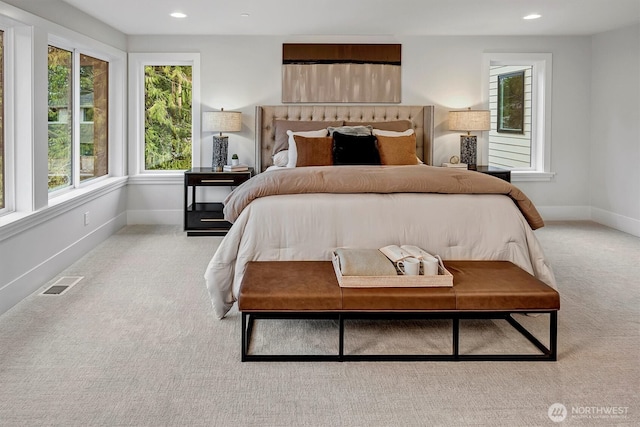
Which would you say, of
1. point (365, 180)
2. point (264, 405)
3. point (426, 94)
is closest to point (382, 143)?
point (426, 94)

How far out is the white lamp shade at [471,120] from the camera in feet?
21.1

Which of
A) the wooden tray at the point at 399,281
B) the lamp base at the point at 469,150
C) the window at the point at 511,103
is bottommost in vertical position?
the wooden tray at the point at 399,281

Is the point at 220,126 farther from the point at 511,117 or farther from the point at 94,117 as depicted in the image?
the point at 511,117

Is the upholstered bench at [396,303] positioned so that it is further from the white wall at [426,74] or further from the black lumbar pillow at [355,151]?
the white wall at [426,74]

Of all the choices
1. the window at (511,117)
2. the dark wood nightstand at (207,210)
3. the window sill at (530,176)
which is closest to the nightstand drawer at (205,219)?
the dark wood nightstand at (207,210)

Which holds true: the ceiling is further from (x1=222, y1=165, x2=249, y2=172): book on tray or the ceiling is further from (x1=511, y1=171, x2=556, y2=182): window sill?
(x1=511, y1=171, x2=556, y2=182): window sill

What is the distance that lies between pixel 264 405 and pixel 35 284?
8.01 ft

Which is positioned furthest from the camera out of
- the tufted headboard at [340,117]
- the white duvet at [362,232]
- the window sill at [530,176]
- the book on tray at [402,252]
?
the window sill at [530,176]

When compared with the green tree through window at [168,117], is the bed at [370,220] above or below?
below

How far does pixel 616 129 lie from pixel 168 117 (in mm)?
4980

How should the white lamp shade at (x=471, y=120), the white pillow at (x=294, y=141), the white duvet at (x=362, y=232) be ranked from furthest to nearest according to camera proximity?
the white lamp shade at (x=471, y=120) → the white pillow at (x=294, y=141) → the white duvet at (x=362, y=232)

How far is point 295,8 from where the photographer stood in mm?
5121

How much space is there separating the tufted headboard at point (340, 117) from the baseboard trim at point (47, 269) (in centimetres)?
181

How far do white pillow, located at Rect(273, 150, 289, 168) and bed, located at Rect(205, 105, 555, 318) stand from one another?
2.37 meters
